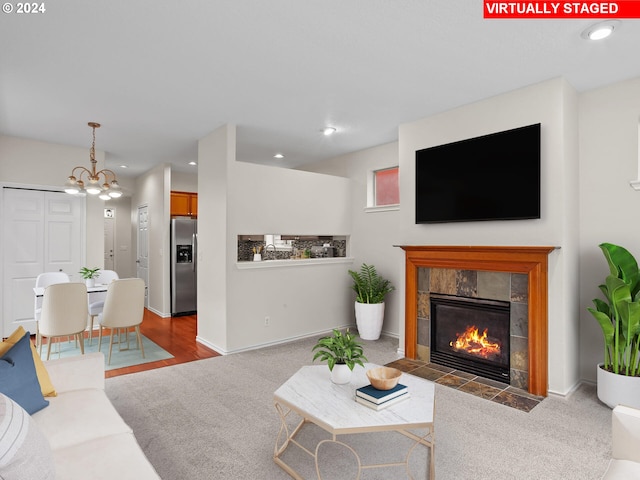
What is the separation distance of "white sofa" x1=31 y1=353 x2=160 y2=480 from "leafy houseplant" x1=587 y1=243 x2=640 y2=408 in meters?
3.21

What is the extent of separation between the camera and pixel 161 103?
3.64m

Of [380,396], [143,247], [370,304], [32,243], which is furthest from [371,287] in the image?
[143,247]

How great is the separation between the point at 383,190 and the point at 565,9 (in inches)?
129

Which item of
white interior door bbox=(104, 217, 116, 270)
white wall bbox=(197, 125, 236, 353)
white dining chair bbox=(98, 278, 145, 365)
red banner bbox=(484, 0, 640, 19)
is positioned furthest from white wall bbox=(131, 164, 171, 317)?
red banner bbox=(484, 0, 640, 19)

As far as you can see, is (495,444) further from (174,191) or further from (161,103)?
(174,191)

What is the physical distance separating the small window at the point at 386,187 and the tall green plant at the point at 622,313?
105 inches

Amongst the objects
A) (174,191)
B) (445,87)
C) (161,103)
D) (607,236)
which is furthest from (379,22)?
(174,191)

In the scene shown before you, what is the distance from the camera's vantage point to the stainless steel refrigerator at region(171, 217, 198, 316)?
21.3ft

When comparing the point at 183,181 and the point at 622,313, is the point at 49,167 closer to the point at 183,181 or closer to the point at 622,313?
the point at 183,181

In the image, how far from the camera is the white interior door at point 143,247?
23.6ft

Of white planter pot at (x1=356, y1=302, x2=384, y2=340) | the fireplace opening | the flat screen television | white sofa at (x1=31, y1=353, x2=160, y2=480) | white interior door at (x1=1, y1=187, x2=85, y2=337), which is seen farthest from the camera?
white interior door at (x1=1, y1=187, x2=85, y2=337)

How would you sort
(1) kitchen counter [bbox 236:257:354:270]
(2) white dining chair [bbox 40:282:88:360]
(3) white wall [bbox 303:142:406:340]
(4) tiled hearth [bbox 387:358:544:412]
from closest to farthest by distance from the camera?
(4) tiled hearth [bbox 387:358:544:412] < (2) white dining chair [bbox 40:282:88:360] < (1) kitchen counter [bbox 236:257:354:270] < (3) white wall [bbox 303:142:406:340]

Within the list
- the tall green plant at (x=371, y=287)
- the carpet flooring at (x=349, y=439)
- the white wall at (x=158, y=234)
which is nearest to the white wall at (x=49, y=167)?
the white wall at (x=158, y=234)

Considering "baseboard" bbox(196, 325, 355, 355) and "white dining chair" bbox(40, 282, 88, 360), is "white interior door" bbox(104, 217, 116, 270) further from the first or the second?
"white dining chair" bbox(40, 282, 88, 360)
